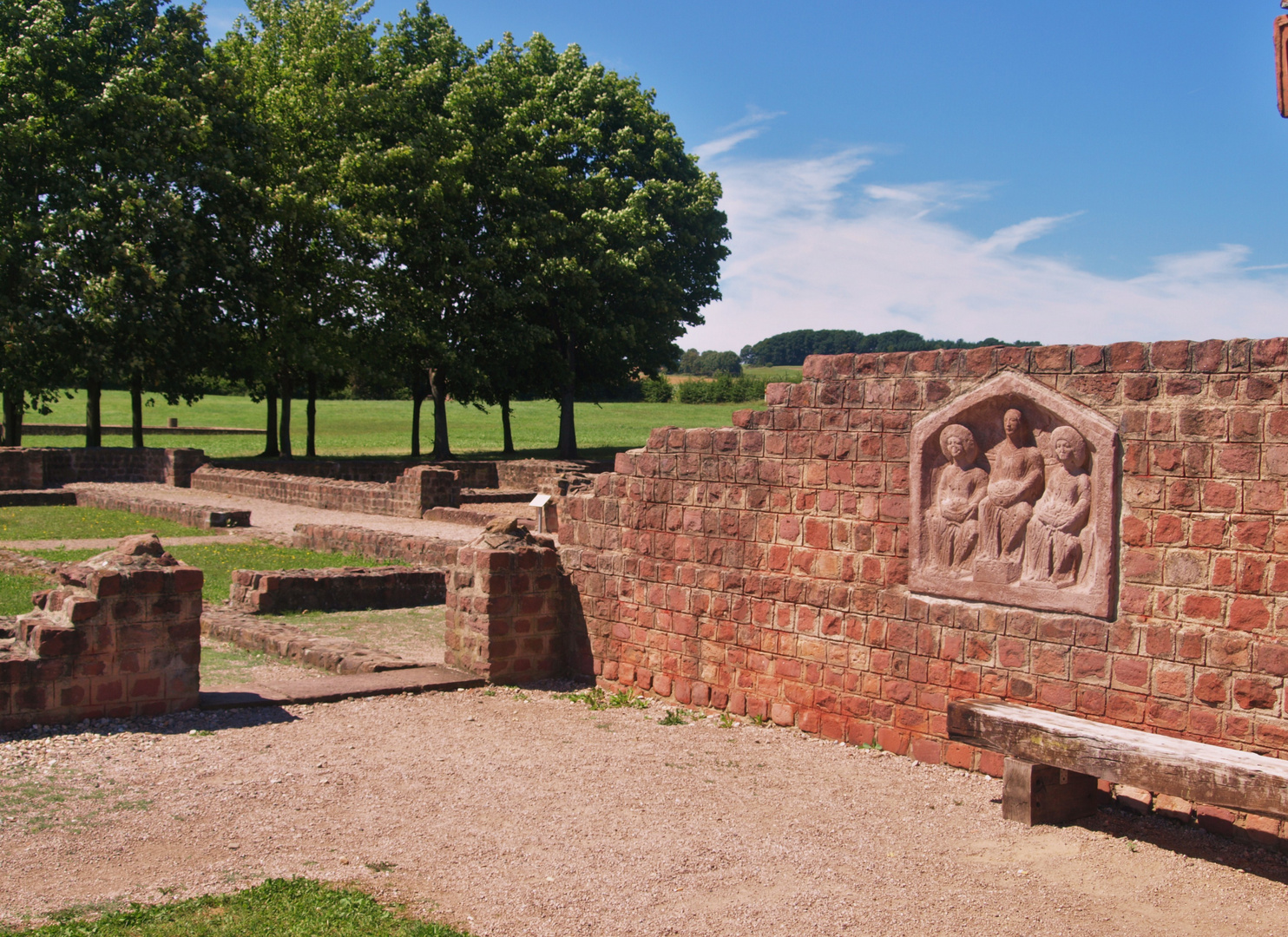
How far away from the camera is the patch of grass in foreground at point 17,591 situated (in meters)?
11.6

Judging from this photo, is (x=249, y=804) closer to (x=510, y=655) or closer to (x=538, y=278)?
(x=510, y=655)

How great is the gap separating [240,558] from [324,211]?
59.0ft

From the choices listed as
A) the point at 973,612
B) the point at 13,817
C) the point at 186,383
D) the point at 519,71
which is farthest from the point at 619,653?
the point at 519,71

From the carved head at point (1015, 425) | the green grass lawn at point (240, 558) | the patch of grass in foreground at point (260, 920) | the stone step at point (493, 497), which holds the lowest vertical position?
the green grass lawn at point (240, 558)

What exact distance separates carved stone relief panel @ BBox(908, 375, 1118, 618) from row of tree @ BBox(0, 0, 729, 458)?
2644 centimetres

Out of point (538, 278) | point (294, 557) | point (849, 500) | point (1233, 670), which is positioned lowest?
point (294, 557)

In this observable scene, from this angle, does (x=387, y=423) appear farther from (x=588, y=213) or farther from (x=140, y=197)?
(x=140, y=197)

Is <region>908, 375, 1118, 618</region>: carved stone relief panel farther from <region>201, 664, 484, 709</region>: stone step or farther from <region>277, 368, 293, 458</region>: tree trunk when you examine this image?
<region>277, 368, 293, 458</region>: tree trunk

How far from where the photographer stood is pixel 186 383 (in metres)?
33.3

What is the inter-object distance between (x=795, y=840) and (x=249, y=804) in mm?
2809

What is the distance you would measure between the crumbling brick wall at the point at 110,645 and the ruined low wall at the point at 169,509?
13.8 metres

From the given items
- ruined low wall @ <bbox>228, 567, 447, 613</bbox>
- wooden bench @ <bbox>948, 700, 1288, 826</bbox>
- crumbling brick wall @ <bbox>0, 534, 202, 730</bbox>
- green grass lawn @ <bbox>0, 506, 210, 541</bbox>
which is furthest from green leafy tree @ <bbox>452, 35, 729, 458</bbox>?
wooden bench @ <bbox>948, 700, 1288, 826</bbox>

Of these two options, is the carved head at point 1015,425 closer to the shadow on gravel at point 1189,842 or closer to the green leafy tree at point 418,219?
the shadow on gravel at point 1189,842

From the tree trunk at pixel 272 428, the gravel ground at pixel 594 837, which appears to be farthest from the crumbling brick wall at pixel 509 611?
the tree trunk at pixel 272 428
